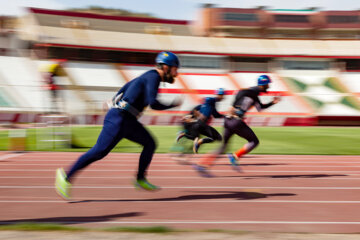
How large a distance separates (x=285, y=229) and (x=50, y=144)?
38.4 ft

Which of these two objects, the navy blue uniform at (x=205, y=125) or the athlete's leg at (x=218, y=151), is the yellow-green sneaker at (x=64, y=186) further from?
the navy blue uniform at (x=205, y=125)

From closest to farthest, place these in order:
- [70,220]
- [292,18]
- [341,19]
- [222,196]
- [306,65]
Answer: [70,220]
[222,196]
[306,65]
[341,19]
[292,18]

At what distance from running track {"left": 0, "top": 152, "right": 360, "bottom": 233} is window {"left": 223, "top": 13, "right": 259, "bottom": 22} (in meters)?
43.4

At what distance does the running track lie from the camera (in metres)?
4.55

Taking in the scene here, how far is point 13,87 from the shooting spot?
30.0 m

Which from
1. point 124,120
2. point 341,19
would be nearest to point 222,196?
point 124,120

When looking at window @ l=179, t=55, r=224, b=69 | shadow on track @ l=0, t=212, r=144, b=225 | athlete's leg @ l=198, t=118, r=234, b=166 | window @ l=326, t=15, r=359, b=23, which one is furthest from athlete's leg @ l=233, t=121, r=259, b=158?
window @ l=326, t=15, r=359, b=23

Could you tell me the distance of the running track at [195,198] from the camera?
179 inches

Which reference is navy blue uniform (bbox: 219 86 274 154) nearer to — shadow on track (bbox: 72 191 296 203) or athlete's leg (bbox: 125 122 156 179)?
shadow on track (bbox: 72 191 296 203)

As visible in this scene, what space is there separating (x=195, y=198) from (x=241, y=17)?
47.9 m

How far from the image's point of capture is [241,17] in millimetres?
51219

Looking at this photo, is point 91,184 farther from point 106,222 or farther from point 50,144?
point 50,144

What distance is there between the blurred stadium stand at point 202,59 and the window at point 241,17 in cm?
12

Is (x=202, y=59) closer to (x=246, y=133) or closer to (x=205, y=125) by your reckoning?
(x=205, y=125)
